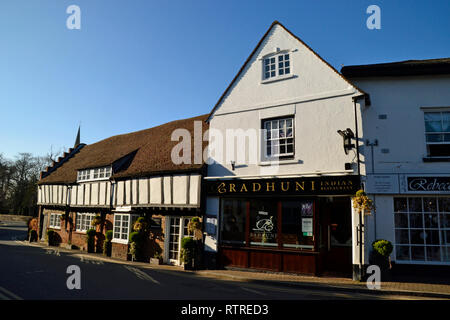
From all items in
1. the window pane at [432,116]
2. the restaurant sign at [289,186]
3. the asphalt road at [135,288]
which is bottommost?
the asphalt road at [135,288]

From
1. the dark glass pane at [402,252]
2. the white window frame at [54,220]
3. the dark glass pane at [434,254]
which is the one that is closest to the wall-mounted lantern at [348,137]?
the dark glass pane at [402,252]

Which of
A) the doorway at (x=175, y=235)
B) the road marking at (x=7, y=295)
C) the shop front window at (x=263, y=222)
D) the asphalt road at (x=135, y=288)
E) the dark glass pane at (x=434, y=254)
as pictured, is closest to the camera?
the road marking at (x=7, y=295)

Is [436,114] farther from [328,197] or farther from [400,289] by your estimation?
[400,289]

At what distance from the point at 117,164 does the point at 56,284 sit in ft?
30.5

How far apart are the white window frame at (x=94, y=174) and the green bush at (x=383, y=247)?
46.0ft

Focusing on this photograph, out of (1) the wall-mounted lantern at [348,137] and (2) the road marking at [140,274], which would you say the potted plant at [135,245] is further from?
(1) the wall-mounted lantern at [348,137]

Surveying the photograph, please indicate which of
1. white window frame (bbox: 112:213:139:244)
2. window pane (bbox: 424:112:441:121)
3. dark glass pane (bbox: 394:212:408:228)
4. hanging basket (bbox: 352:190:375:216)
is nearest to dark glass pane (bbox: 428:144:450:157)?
window pane (bbox: 424:112:441:121)

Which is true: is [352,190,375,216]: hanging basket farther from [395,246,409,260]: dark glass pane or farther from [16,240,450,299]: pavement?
[16,240,450,299]: pavement

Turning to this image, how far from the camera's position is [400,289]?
789cm

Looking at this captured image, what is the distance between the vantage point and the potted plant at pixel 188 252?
12008 mm

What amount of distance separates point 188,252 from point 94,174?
9.63 m

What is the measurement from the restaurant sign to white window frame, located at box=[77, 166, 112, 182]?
25.9 feet
